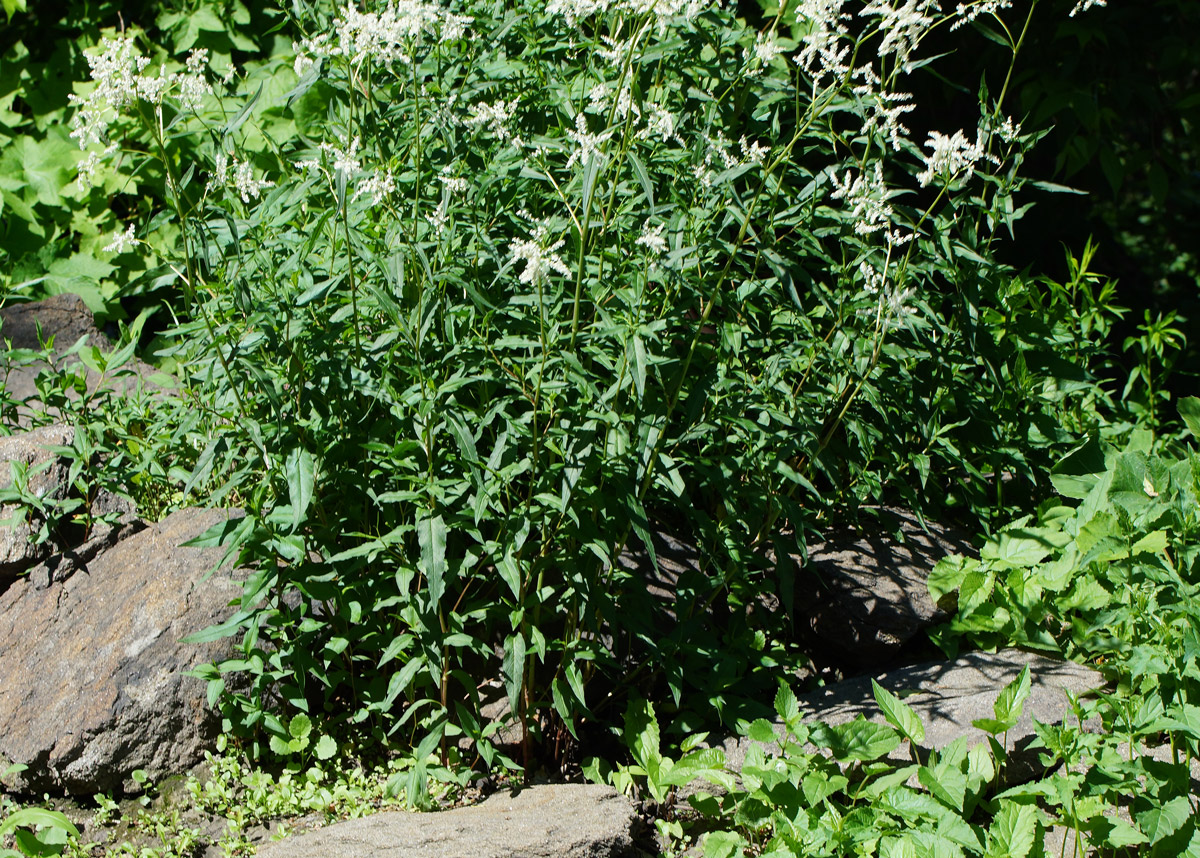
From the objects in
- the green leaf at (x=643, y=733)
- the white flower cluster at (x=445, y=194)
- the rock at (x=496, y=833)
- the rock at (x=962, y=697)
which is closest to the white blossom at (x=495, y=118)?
the white flower cluster at (x=445, y=194)

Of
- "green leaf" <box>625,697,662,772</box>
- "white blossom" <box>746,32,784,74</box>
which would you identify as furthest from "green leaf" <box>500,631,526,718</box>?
"white blossom" <box>746,32,784,74</box>

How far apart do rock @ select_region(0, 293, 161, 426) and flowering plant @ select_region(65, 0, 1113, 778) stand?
1647mm

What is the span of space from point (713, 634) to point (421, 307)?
134 cm

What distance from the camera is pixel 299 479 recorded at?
8.15 ft

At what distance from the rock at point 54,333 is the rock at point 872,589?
298 centimetres

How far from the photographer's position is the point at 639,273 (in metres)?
2.47

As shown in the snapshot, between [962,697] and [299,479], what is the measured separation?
6.65ft

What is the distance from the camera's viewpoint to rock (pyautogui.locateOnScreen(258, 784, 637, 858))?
2.37 m

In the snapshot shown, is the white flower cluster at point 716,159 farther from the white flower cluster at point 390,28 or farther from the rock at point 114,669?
the rock at point 114,669

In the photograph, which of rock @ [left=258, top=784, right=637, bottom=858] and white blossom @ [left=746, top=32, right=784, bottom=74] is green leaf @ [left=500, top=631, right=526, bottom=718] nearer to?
rock @ [left=258, top=784, right=637, bottom=858]

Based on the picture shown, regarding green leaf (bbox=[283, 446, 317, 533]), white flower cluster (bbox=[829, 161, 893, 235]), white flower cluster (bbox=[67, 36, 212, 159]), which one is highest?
white flower cluster (bbox=[67, 36, 212, 159])

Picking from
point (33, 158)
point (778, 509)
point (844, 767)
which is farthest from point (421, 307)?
point (33, 158)

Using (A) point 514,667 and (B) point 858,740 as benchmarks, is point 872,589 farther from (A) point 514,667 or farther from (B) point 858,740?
(A) point 514,667

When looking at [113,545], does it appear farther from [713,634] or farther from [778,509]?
[778,509]
